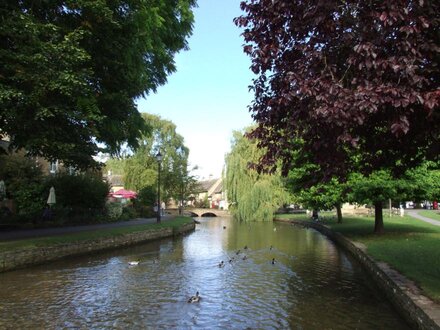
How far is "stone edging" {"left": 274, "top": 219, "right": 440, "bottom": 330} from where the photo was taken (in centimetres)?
714

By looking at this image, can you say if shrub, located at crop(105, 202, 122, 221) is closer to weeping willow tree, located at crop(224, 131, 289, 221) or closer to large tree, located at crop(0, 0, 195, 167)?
large tree, located at crop(0, 0, 195, 167)

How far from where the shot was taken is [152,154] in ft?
199

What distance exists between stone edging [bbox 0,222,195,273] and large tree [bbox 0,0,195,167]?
326cm

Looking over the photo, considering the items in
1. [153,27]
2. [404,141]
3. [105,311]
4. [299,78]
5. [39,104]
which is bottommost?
[105,311]

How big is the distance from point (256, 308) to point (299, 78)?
18.7 feet

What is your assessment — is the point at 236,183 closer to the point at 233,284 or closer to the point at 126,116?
the point at 126,116

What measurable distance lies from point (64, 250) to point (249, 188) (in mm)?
31209

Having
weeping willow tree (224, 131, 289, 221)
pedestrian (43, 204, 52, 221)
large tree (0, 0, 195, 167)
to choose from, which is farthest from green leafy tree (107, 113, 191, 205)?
large tree (0, 0, 195, 167)

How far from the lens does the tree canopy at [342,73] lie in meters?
5.14

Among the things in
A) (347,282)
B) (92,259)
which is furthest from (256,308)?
(92,259)

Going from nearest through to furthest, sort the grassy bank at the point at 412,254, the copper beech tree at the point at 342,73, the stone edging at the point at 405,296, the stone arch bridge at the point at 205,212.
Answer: the copper beech tree at the point at 342,73 < the stone edging at the point at 405,296 < the grassy bank at the point at 412,254 < the stone arch bridge at the point at 205,212

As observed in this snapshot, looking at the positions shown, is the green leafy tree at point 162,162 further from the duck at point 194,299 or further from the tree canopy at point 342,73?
the tree canopy at point 342,73

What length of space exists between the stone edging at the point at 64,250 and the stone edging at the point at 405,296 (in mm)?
10805

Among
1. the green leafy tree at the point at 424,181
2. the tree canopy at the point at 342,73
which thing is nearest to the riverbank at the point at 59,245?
the tree canopy at the point at 342,73
